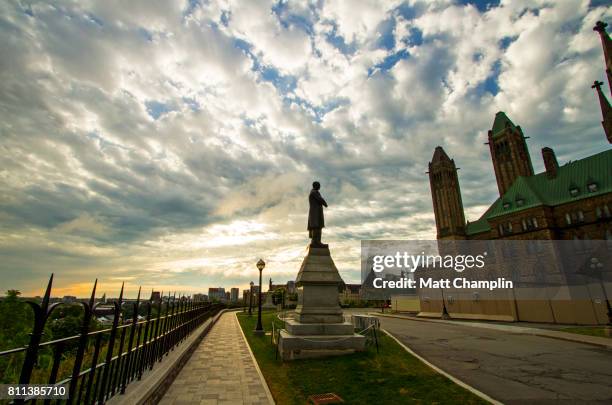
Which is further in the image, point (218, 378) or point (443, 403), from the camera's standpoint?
point (218, 378)

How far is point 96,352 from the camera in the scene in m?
4.00

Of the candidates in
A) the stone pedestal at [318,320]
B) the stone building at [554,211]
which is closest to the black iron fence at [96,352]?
the stone pedestal at [318,320]

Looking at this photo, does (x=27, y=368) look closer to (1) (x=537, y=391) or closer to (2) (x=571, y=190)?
(1) (x=537, y=391)

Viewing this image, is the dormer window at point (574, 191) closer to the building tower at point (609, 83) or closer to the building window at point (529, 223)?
the building window at point (529, 223)

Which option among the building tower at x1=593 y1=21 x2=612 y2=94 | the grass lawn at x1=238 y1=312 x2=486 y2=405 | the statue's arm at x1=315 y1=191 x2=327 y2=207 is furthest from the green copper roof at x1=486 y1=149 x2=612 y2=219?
the grass lawn at x1=238 y1=312 x2=486 y2=405

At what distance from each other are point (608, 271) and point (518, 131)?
35.9 m

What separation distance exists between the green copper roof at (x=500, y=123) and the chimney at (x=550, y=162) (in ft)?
44.6

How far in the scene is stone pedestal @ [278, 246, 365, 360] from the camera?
9.47 meters

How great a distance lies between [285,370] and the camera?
8273 millimetres

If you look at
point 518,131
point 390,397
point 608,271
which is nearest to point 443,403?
point 390,397

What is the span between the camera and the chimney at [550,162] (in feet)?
144

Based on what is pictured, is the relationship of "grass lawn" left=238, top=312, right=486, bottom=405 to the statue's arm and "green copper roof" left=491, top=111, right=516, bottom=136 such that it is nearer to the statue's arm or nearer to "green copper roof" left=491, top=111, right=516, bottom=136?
the statue's arm

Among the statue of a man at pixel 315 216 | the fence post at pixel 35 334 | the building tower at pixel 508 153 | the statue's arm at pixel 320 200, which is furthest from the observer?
the building tower at pixel 508 153

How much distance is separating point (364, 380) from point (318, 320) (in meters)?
3.38
